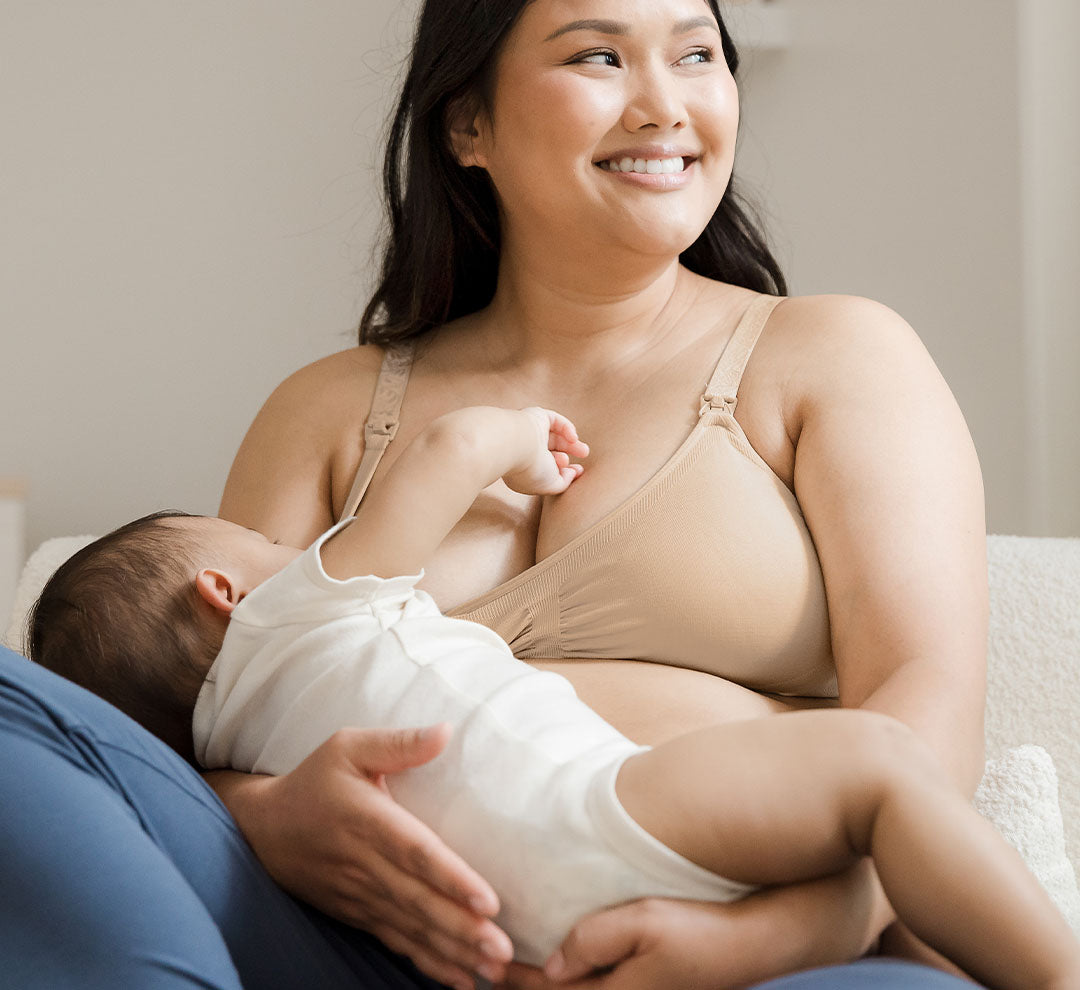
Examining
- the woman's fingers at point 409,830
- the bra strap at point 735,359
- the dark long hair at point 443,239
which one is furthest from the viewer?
the dark long hair at point 443,239

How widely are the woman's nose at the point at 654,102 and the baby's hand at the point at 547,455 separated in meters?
0.34

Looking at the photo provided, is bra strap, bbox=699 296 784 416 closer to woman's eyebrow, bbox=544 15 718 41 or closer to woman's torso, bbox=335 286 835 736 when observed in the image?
woman's torso, bbox=335 286 835 736

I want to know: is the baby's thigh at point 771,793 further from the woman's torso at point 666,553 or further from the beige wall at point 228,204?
the beige wall at point 228,204

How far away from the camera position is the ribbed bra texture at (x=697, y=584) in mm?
1307

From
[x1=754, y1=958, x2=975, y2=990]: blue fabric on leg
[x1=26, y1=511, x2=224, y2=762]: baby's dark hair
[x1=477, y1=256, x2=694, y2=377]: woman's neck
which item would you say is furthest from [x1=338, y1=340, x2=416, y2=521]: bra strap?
[x1=754, y1=958, x2=975, y2=990]: blue fabric on leg

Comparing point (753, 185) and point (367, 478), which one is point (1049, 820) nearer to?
point (367, 478)

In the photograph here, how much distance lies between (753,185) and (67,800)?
2253 mm

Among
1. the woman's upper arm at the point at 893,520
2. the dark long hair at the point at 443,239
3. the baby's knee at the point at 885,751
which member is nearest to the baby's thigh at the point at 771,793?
the baby's knee at the point at 885,751

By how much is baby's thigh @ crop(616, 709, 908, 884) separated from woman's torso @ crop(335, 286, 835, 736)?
14.3 inches

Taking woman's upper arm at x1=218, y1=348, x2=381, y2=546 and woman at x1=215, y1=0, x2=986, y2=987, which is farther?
woman's upper arm at x1=218, y1=348, x2=381, y2=546

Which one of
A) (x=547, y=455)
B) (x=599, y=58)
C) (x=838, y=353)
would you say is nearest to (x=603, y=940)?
(x=547, y=455)

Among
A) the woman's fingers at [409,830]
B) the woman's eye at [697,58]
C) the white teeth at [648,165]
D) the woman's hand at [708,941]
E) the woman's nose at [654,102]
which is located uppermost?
the woman's eye at [697,58]

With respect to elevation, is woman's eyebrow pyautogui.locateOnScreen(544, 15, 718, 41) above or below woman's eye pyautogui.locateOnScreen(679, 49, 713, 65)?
above

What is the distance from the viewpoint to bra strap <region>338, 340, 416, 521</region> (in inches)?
61.0
